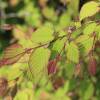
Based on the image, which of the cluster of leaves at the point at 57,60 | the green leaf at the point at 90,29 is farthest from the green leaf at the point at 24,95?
the green leaf at the point at 90,29

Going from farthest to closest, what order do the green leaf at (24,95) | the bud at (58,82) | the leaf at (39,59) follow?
the bud at (58,82)
the green leaf at (24,95)
the leaf at (39,59)

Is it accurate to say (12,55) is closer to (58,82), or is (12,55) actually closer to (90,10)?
(90,10)

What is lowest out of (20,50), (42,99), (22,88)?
(42,99)

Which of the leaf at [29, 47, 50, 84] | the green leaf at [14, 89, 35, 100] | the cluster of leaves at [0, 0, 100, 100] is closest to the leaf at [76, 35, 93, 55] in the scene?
the cluster of leaves at [0, 0, 100, 100]

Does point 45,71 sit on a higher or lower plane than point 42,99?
higher

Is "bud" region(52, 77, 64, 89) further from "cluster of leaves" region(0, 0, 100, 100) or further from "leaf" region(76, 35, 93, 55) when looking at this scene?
"leaf" region(76, 35, 93, 55)

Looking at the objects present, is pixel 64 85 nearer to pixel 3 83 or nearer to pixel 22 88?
pixel 22 88

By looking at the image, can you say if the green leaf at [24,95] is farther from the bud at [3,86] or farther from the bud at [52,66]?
the bud at [52,66]

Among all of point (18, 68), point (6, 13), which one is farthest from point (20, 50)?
point (6, 13)

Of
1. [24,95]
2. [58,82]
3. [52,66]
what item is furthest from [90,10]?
[58,82]
